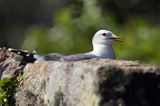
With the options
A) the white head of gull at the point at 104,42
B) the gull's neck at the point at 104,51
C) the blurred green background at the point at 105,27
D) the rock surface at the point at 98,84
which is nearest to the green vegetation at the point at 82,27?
the blurred green background at the point at 105,27

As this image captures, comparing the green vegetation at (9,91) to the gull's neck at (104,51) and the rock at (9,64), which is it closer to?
the rock at (9,64)

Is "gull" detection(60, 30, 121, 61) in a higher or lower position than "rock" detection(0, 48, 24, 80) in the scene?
higher

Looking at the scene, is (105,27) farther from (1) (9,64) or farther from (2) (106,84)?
(2) (106,84)

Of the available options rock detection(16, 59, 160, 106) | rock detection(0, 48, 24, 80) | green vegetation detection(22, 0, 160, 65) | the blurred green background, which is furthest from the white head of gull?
rock detection(16, 59, 160, 106)

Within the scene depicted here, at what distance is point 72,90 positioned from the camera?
6.32 meters

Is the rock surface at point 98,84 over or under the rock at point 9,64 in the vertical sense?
under

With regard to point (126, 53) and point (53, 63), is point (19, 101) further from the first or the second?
point (126, 53)

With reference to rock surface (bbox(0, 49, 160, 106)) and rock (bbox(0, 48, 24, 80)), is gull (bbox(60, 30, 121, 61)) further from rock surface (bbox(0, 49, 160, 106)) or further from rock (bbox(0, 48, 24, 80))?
rock surface (bbox(0, 49, 160, 106))

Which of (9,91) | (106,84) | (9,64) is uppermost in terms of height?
(9,64)

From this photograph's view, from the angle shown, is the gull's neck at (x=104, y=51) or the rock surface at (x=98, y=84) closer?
the rock surface at (x=98, y=84)

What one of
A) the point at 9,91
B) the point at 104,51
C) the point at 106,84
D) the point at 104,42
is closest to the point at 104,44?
the point at 104,42

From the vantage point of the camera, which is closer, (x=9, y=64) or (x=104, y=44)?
(x=9, y=64)

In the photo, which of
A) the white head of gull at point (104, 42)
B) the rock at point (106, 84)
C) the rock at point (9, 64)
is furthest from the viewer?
the white head of gull at point (104, 42)

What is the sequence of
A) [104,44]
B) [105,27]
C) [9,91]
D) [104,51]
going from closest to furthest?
1. [9,91]
2. [104,51]
3. [104,44]
4. [105,27]
